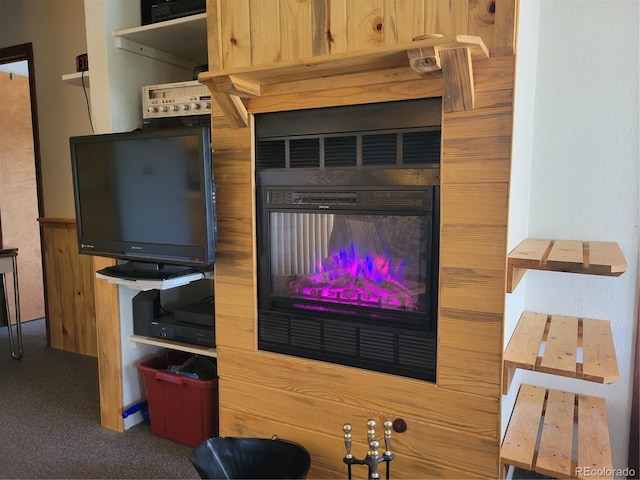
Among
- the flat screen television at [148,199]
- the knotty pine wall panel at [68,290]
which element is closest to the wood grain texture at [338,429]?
the flat screen television at [148,199]

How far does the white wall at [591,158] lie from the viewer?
68.0 inches

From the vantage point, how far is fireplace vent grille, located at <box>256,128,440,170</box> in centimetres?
150

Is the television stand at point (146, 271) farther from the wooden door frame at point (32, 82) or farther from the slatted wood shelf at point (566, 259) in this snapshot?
the wooden door frame at point (32, 82)

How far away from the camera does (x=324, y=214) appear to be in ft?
5.55

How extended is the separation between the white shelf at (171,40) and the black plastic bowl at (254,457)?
1649mm

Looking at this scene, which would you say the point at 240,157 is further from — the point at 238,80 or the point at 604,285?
the point at 604,285

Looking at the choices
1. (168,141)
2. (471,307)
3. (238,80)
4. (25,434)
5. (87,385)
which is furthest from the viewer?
(87,385)

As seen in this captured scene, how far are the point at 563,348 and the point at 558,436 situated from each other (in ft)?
0.93

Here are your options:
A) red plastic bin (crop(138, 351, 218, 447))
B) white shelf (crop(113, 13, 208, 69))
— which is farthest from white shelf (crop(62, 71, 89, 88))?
red plastic bin (crop(138, 351, 218, 447))

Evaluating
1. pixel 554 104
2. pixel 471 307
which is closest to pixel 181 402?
Result: pixel 471 307

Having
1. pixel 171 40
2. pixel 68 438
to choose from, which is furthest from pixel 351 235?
pixel 68 438

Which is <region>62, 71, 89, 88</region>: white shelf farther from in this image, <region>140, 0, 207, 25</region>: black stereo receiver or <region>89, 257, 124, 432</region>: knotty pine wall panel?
<region>89, 257, 124, 432</region>: knotty pine wall panel

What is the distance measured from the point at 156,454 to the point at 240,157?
1.34 metres

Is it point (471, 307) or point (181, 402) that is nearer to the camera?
point (471, 307)
